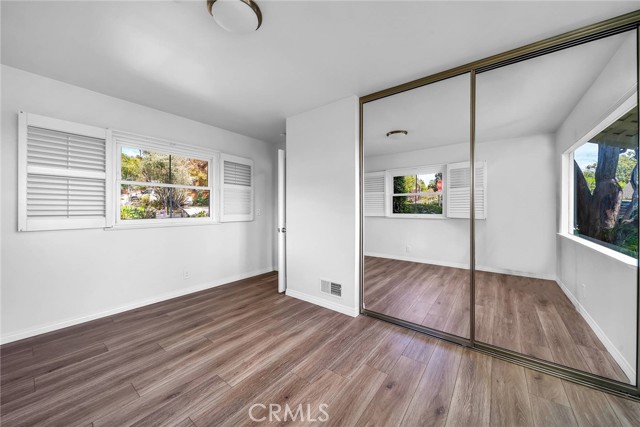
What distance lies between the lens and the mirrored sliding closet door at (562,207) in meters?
1.69

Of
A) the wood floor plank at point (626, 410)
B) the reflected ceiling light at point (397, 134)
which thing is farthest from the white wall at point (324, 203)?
the wood floor plank at point (626, 410)

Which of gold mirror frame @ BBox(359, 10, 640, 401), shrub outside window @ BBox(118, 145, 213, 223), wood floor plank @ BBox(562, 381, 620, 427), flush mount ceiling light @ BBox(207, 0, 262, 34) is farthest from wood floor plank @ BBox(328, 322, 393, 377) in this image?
shrub outside window @ BBox(118, 145, 213, 223)

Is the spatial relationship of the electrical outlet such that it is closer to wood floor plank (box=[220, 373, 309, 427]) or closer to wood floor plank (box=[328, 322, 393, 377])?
wood floor plank (box=[328, 322, 393, 377])

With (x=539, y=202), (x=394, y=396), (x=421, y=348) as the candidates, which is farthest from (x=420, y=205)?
(x=394, y=396)

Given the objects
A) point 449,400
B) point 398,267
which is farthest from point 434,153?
point 449,400

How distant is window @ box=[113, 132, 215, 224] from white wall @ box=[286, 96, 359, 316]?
1.45 metres

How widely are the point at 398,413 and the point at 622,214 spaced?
2.16 m

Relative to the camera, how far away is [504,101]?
2330 millimetres

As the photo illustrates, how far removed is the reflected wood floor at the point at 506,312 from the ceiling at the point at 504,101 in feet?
5.37

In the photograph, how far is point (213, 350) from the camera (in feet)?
6.83

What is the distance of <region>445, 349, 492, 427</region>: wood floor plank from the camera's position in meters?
1.38

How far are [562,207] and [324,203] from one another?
7.93 feet

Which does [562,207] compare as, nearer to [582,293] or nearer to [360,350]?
[582,293]

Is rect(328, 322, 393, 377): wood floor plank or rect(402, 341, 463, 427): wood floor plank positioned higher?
rect(402, 341, 463, 427): wood floor plank
